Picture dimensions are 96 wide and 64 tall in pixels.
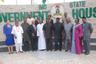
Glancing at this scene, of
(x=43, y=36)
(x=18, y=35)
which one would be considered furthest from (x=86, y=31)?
(x=18, y=35)

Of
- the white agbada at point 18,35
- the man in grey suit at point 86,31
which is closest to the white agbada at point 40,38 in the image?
the white agbada at point 18,35

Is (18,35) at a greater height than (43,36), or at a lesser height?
greater

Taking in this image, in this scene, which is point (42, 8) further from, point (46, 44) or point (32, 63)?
point (32, 63)

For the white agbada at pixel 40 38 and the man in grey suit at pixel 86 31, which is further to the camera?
the white agbada at pixel 40 38

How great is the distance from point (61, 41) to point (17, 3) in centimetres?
388

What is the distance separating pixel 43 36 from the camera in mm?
16266

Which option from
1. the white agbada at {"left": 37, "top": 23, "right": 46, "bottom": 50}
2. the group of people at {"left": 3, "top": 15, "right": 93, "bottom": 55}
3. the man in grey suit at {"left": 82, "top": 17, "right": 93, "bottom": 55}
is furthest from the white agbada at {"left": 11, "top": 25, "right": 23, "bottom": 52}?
the man in grey suit at {"left": 82, "top": 17, "right": 93, "bottom": 55}

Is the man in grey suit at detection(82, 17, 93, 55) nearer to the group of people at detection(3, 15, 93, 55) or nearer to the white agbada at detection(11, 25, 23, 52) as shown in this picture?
the group of people at detection(3, 15, 93, 55)

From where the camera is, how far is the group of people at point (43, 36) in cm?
1498

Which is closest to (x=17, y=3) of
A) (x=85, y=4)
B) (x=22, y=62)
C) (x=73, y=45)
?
(x=85, y=4)

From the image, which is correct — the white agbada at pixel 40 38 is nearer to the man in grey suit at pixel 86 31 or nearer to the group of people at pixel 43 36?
the group of people at pixel 43 36

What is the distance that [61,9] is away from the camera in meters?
17.9

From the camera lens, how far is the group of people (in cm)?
1498

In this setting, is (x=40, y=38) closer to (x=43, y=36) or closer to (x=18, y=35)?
(x=43, y=36)
